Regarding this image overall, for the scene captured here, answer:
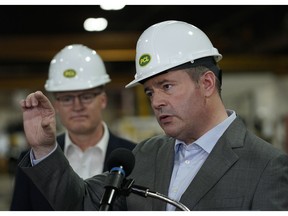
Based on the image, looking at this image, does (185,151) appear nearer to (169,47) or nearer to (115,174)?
(169,47)

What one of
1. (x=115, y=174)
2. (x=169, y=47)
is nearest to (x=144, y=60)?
(x=169, y=47)

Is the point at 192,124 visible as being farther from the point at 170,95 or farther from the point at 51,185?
the point at 51,185

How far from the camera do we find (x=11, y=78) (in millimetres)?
12906

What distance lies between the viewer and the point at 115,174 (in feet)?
5.22

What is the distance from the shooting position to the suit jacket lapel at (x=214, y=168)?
1872mm

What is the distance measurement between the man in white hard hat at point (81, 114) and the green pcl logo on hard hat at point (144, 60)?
1050 millimetres

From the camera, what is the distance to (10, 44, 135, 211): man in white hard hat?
3139 millimetres

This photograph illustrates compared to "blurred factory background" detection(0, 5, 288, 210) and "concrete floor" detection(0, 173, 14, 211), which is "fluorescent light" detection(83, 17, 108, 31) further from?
"concrete floor" detection(0, 173, 14, 211)

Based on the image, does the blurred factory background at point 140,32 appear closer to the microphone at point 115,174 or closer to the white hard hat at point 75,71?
the white hard hat at point 75,71

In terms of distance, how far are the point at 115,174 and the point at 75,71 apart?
181 cm

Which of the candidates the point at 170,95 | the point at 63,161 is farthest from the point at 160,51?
the point at 63,161

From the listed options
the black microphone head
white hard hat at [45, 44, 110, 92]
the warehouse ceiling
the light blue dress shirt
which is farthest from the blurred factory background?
the black microphone head

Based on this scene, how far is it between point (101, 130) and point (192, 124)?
133 centimetres

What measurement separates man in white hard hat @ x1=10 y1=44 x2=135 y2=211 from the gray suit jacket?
1005 millimetres
